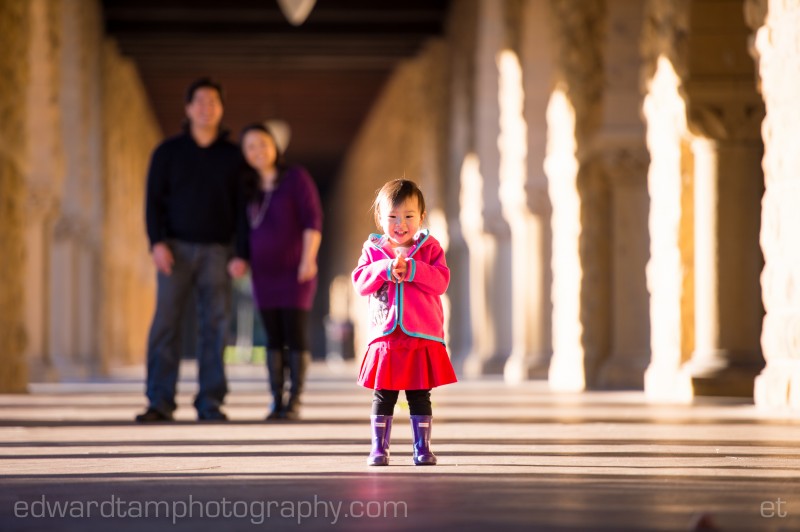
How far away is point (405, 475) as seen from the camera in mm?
4488

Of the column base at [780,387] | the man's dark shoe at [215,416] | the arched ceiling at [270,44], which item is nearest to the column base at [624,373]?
the column base at [780,387]

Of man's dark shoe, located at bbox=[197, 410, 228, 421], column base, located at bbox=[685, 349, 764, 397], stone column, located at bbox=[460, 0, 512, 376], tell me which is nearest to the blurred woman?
man's dark shoe, located at bbox=[197, 410, 228, 421]

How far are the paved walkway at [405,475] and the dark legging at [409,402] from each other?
189 millimetres

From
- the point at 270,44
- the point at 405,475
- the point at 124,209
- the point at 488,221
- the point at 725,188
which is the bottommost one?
the point at 405,475

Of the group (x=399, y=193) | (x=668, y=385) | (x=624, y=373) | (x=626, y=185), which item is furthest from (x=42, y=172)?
(x=399, y=193)

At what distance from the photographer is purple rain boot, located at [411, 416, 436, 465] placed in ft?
16.1

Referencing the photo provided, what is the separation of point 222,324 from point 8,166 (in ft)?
16.0

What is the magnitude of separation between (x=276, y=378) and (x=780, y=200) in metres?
3.01

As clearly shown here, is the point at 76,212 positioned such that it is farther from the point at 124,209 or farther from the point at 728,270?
the point at 728,270

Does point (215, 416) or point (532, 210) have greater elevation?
point (532, 210)

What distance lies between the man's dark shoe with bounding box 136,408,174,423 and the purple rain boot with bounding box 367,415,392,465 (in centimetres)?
306

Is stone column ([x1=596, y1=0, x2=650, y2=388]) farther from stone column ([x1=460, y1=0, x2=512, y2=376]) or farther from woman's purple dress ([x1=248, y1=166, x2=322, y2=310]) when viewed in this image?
woman's purple dress ([x1=248, y1=166, x2=322, y2=310])

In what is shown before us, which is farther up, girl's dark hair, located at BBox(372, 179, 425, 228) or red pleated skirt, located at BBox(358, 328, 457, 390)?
girl's dark hair, located at BBox(372, 179, 425, 228)

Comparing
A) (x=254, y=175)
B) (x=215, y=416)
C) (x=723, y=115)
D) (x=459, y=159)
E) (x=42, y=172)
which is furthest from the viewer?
(x=459, y=159)
